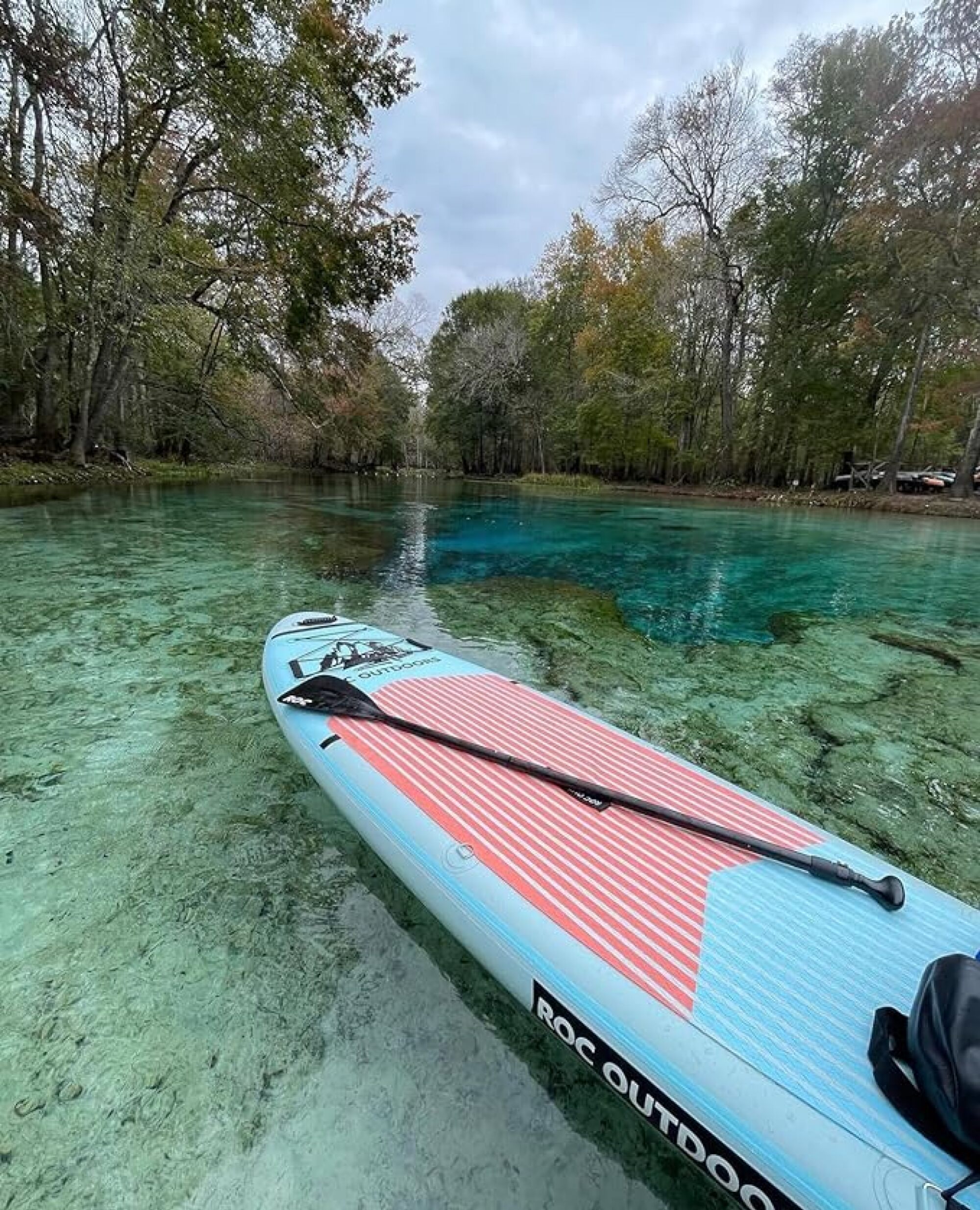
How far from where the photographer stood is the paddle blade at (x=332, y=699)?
2146 millimetres

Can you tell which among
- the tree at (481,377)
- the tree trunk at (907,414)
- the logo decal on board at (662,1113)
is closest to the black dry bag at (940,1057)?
the logo decal on board at (662,1113)

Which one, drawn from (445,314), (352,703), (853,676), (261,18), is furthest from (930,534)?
(445,314)

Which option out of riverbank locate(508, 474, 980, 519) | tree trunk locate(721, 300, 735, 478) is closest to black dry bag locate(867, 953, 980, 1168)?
riverbank locate(508, 474, 980, 519)

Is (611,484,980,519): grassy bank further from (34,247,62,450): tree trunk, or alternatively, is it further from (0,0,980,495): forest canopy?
(34,247,62,450): tree trunk

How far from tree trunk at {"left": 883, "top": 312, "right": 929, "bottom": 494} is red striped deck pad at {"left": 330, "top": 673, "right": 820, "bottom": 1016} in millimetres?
19551

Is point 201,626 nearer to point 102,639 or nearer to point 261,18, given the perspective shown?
point 102,639

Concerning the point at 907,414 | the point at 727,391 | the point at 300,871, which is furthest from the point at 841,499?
the point at 300,871

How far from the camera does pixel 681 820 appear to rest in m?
1.50

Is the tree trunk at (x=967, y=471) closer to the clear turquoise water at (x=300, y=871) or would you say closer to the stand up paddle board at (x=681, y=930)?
the clear turquoise water at (x=300, y=871)

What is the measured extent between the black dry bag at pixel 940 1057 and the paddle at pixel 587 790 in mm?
327

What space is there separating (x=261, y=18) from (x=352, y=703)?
47.6 feet

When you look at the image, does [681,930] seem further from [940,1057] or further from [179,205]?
[179,205]

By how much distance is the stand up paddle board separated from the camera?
2.77 ft

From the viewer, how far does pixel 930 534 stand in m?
11.3
